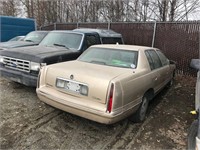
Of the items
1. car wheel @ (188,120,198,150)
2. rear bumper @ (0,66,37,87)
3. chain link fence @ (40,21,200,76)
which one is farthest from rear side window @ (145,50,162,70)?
chain link fence @ (40,21,200,76)

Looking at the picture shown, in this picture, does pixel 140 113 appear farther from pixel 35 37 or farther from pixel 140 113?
pixel 35 37

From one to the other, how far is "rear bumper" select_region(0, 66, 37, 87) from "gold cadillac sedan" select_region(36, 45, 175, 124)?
102 cm

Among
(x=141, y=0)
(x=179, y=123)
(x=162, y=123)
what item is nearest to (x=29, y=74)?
(x=162, y=123)

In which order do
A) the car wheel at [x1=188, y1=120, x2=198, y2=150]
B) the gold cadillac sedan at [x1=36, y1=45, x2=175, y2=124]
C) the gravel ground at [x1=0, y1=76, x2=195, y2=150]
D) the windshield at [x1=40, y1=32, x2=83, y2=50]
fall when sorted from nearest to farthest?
the car wheel at [x1=188, y1=120, x2=198, y2=150] → the gold cadillac sedan at [x1=36, y1=45, x2=175, y2=124] → the gravel ground at [x1=0, y1=76, x2=195, y2=150] → the windshield at [x1=40, y1=32, x2=83, y2=50]

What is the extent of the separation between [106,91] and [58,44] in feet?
12.2

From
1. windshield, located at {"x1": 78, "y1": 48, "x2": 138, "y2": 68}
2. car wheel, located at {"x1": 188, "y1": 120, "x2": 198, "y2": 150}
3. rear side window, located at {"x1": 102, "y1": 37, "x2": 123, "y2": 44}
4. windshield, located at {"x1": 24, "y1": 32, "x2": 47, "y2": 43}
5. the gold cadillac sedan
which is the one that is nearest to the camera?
car wheel, located at {"x1": 188, "y1": 120, "x2": 198, "y2": 150}

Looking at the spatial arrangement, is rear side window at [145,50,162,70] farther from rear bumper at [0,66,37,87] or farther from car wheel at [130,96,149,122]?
rear bumper at [0,66,37,87]

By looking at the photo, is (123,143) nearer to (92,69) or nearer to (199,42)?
(92,69)

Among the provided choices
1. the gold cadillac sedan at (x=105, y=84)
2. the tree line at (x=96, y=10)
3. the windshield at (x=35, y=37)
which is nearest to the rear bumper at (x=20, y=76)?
the gold cadillac sedan at (x=105, y=84)

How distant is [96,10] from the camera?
20.2 metres

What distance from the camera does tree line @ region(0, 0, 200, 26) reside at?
17297mm

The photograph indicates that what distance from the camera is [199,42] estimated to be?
8156 mm

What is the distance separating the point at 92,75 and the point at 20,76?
2435 millimetres

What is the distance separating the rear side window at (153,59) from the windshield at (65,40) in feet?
7.47
